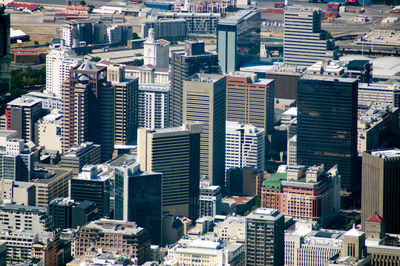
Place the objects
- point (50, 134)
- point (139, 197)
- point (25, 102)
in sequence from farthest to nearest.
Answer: point (25, 102) → point (50, 134) → point (139, 197)

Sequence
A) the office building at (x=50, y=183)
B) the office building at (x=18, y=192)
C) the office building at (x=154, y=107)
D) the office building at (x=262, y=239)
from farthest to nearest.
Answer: the office building at (x=154, y=107) → the office building at (x=50, y=183) → the office building at (x=18, y=192) → the office building at (x=262, y=239)

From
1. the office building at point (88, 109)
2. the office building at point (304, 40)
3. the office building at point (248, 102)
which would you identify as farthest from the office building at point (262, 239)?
the office building at point (304, 40)

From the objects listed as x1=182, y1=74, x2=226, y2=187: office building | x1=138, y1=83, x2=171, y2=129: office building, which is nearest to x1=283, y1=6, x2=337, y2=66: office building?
x1=138, y1=83, x2=171, y2=129: office building

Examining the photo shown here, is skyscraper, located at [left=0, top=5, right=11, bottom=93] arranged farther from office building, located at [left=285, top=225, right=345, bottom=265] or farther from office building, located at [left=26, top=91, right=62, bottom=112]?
office building, located at [left=26, top=91, right=62, bottom=112]

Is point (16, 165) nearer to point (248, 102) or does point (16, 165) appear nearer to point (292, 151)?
point (292, 151)

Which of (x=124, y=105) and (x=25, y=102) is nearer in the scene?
(x=124, y=105)

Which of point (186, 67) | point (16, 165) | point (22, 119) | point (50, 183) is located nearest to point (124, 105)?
point (186, 67)

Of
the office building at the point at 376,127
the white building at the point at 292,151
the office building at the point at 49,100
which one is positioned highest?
the office building at the point at 49,100

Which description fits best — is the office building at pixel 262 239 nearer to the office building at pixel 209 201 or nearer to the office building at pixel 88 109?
the office building at pixel 209 201

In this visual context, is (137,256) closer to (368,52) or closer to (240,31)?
(240,31)
